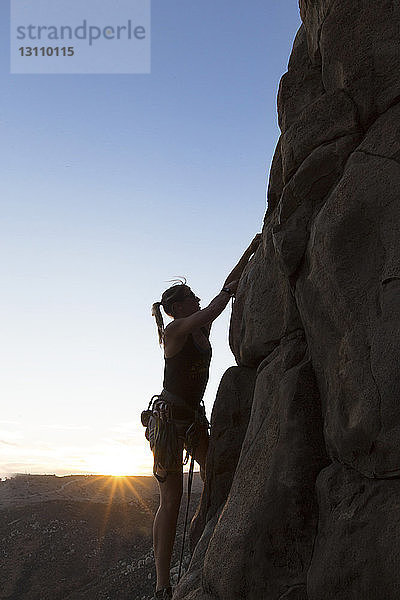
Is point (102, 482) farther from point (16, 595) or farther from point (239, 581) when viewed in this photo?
point (239, 581)

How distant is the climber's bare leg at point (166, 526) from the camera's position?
7.15 metres

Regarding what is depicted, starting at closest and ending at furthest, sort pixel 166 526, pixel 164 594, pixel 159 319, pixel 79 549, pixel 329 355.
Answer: pixel 329 355
pixel 164 594
pixel 166 526
pixel 159 319
pixel 79 549

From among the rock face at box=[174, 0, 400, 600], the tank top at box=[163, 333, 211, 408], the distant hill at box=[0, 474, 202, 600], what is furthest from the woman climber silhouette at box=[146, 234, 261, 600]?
the distant hill at box=[0, 474, 202, 600]

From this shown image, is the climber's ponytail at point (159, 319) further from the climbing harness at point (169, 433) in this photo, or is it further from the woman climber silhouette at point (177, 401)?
the climbing harness at point (169, 433)

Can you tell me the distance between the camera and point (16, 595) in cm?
1363

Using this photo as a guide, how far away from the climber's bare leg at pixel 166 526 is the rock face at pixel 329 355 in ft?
2.40

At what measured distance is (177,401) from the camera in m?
7.65

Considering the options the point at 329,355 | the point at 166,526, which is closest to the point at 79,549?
the point at 166,526

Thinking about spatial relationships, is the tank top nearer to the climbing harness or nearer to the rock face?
the climbing harness

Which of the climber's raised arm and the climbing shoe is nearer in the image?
the climbing shoe

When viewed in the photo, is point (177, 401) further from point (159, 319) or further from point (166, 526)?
point (166, 526)

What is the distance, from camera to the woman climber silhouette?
7246 mm

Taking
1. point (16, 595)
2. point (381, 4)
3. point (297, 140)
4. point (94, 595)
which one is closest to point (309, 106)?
point (297, 140)

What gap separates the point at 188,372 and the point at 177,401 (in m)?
0.43
